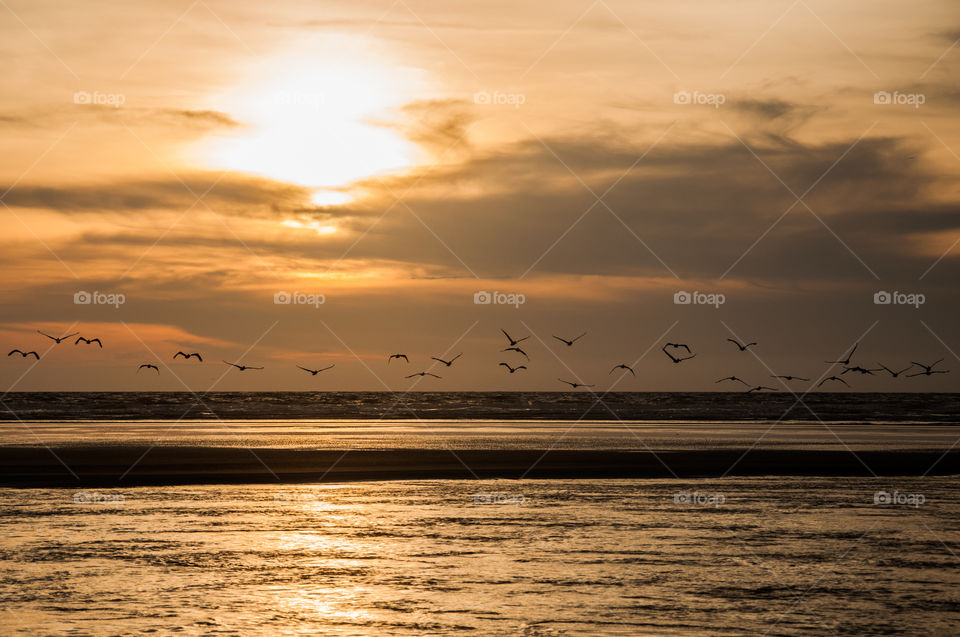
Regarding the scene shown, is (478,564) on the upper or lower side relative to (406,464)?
lower

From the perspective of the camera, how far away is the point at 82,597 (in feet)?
58.1

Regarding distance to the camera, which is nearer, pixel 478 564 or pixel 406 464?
pixel 478 564

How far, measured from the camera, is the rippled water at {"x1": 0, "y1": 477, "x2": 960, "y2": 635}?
53.8 ft

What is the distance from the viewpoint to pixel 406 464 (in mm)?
44531

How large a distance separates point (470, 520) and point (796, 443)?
3991cm

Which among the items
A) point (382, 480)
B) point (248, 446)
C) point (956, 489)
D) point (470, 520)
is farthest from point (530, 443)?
point (470, 520)

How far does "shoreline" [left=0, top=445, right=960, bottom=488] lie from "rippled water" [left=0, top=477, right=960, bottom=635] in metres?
5.87

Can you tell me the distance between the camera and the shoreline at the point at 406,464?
3922cm

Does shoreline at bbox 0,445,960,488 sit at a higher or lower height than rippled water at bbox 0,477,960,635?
higher

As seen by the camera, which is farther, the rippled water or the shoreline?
the shoreline

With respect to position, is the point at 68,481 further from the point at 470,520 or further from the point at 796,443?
the point at 796,443

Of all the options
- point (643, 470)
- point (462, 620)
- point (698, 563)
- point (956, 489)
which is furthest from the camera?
point (643, 470)

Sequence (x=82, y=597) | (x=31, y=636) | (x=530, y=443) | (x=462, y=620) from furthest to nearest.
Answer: (x=530, y=443)
(x=82, y=597)
(x=462, y=620)
(x=31, y=636)

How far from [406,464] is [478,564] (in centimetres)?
2397
